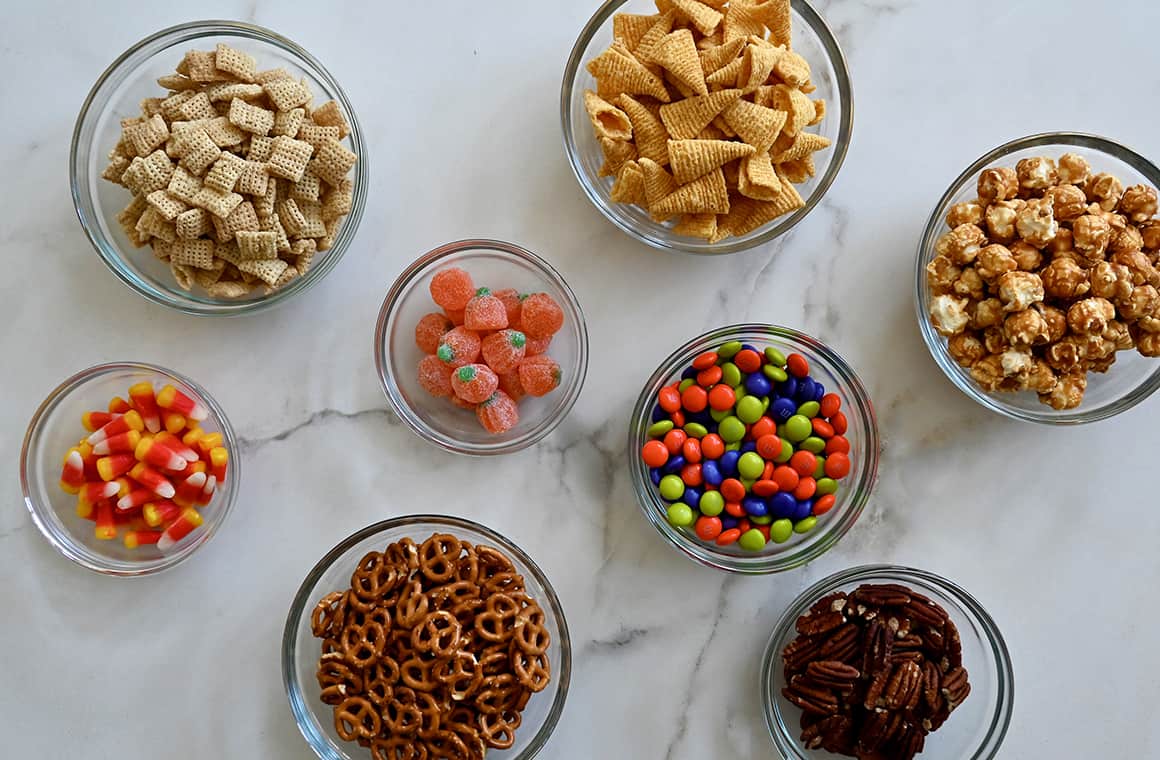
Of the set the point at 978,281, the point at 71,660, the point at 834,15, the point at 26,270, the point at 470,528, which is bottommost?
the point at 71,660

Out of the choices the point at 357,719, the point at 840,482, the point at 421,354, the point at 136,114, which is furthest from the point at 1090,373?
the point at 136,114

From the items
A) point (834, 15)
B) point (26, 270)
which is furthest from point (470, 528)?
point (834, 15)

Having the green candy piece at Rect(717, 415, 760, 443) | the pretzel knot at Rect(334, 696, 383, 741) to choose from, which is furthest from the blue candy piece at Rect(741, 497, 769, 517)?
the pretzel knot at Rect(334, 696, 383, 741)

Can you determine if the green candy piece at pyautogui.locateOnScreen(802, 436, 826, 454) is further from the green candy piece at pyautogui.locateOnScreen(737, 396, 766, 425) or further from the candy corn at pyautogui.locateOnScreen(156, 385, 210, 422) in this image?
the candy corn at pyautogui.locateOnScreen(156, 385, 210, 422)

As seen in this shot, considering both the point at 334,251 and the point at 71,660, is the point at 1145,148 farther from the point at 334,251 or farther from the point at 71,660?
the point at 71,660

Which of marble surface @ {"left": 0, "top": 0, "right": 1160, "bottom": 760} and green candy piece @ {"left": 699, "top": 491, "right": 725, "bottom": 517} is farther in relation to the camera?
marble surface @ {"left": 0, "top": 0, "right": 1160, "bottom": 760}

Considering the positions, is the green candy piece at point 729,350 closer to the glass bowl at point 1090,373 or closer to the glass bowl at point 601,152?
the glass bowl at point 601,152

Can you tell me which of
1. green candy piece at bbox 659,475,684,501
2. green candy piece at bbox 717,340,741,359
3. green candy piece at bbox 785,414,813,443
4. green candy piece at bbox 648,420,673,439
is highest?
green candy piece at bbox 717,340,741,359
